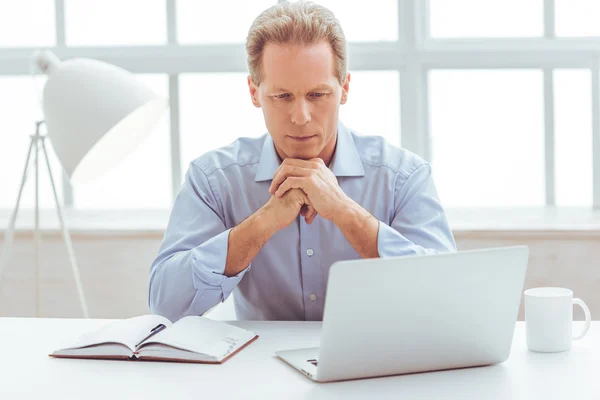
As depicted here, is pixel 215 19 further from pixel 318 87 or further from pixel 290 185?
pixel 290 185

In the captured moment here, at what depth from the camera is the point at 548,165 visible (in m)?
3.50

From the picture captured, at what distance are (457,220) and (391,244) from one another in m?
1.50

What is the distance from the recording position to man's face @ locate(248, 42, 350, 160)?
6.29 ft

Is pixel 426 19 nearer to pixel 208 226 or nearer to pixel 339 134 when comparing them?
pixel 339 134

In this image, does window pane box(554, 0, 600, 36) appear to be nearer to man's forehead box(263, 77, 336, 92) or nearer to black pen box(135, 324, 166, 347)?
man's forehead box(263, 77, 336, 92)

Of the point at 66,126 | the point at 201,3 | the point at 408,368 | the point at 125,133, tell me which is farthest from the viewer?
the point at 201,3

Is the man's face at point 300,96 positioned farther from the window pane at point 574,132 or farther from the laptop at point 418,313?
the window pane at point 574,132

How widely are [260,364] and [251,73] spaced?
0.83 m

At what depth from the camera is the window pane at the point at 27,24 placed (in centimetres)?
381

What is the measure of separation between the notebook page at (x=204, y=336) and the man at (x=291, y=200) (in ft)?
0.61

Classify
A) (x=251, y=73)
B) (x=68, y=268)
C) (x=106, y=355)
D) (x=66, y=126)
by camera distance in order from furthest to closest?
(x=68, y=268) < (x=66, y=126) < (x=251, y=73) < (x=106, y=355)

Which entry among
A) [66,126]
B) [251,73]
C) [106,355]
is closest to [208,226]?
[251,73]

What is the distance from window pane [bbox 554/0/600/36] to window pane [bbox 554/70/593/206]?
0.17 meters

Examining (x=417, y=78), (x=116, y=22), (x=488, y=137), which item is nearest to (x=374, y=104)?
(x=417, y=78)
